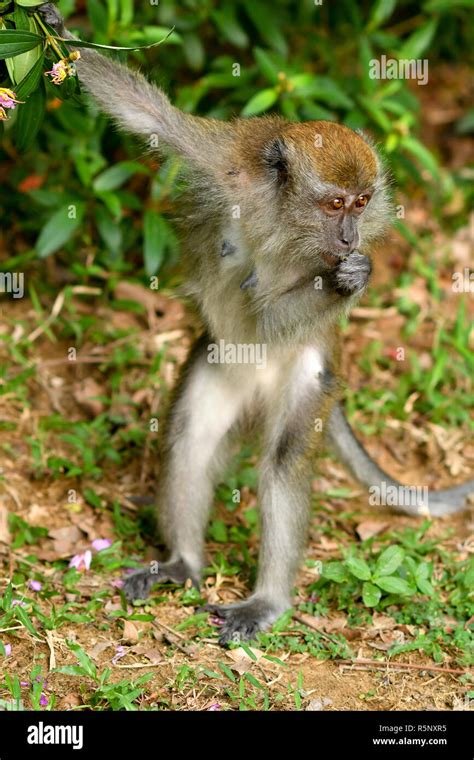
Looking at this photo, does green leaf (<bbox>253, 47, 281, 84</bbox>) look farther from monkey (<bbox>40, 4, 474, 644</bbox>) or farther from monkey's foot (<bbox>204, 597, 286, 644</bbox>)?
monkey's foot (<bbox>204, 597, 286, 644</bbox>)

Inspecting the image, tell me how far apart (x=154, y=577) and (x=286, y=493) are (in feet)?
3.18

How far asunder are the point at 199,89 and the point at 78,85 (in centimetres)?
304

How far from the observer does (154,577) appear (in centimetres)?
639

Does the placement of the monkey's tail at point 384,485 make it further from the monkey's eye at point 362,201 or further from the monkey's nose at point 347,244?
the monkey's eye at point 362,201

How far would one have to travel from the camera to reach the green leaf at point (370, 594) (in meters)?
6.02

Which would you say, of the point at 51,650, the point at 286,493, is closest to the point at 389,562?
the point at 286,493

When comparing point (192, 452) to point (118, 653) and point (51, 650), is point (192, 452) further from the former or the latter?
point (51, 650)

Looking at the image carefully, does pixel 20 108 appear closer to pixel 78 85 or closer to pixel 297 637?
pixel 78 85

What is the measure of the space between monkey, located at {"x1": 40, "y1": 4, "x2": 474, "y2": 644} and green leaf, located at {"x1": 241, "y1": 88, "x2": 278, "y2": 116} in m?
1.49

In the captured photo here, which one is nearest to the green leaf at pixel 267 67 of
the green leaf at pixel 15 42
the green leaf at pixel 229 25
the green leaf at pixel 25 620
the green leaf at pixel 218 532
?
the green leaf at pixel 229 25

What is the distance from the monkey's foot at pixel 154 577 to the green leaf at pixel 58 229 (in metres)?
2.66

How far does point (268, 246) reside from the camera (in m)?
5.96
